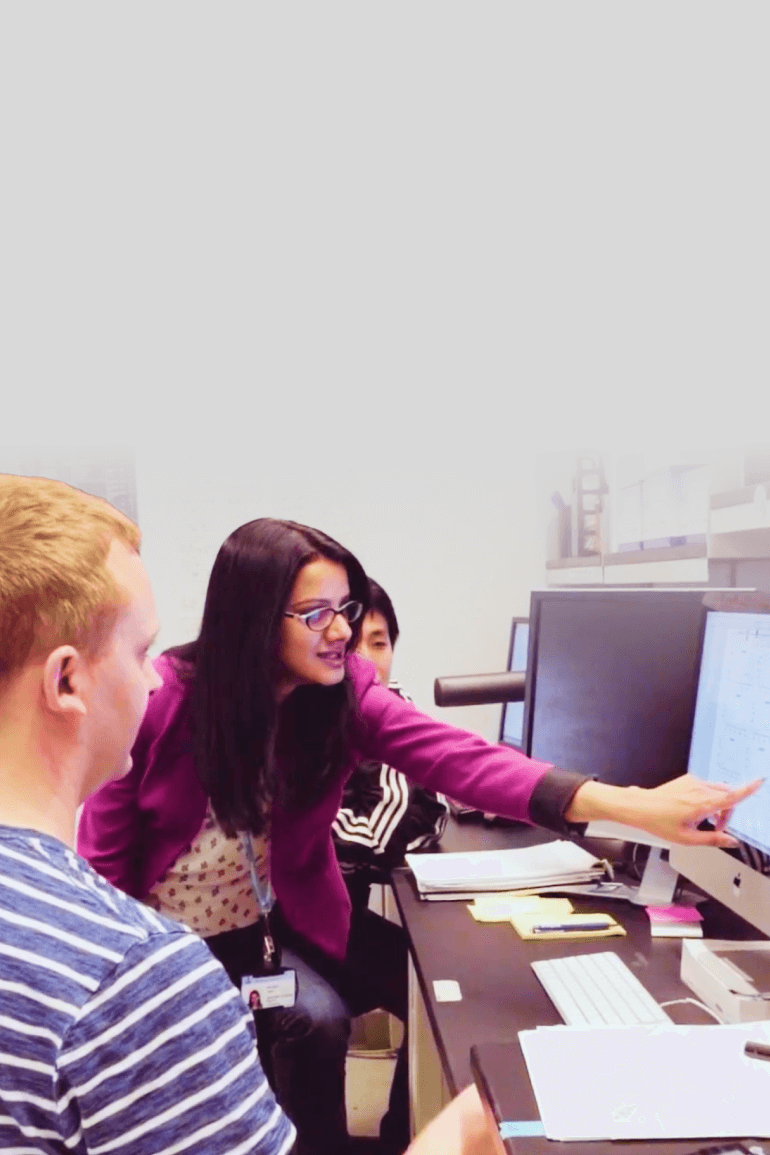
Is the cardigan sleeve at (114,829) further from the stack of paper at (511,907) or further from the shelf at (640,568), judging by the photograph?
the shelf at (640,568)

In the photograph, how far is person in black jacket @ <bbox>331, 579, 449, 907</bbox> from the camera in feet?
5.98

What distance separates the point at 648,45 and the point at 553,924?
1347mm

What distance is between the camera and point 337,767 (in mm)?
1543

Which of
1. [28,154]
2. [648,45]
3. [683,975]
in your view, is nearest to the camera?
[683,975]

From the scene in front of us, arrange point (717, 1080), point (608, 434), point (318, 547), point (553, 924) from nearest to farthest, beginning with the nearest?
1. point (717, 1080)
2. point (553, 924)
3. point (318, 547)
4. point (608, 434)

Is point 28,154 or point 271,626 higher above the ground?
point 28,154

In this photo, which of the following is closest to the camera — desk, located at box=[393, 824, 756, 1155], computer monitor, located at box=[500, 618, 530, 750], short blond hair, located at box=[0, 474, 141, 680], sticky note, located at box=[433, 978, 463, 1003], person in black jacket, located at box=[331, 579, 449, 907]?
short blond hair, located at box=[0, 474, 141, 680]

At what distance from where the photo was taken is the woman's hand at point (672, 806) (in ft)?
3.51

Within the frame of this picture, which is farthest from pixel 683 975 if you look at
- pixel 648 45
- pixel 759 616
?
pixel 648 45

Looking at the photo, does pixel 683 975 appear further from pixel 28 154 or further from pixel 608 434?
pixel 28 154

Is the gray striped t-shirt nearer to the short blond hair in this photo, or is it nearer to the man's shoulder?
the man's shoulder

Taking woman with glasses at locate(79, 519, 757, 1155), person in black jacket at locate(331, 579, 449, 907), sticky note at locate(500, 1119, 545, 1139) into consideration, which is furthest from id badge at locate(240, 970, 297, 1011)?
sticky note at locate(500, 1119, 545, 1139)

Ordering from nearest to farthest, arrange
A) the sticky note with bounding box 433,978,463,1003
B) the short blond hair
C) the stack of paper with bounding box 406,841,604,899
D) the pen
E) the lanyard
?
the short blond hair → the sticky note with bounding box 433,978,463,1003 → the pen → the stack of paper with bounding box 406,841,604,899 → the lanyard

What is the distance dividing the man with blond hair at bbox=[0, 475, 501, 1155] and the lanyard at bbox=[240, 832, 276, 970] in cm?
92
